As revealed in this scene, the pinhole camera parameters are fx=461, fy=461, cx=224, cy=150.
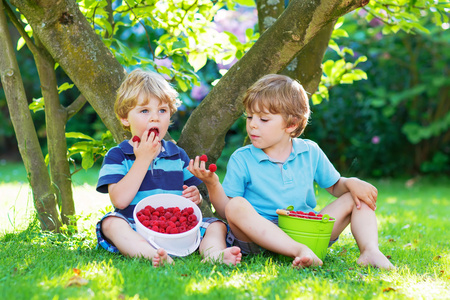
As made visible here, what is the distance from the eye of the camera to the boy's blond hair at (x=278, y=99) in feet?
7.66

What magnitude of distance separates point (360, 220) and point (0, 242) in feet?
6.01

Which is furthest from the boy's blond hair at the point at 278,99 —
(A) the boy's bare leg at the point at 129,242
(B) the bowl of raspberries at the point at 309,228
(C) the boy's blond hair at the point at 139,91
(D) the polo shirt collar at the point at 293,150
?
(A) the boy's bare leg at the point at 129,242

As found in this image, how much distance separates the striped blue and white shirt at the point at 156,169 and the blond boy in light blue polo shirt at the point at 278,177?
Answer: 0.83ft

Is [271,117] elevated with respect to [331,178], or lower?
elevated

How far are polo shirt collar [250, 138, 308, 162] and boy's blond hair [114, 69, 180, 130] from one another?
512mm

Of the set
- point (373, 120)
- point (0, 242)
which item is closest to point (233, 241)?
point (0, 242)

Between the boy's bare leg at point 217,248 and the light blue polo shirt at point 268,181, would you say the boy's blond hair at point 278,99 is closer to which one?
the light blue polo shirt at point 268,181

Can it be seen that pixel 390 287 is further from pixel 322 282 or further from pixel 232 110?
pixel 232 110

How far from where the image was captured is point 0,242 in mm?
2365

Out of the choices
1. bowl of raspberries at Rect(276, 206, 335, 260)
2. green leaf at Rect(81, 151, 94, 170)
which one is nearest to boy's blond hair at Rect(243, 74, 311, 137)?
bowl of raspberries at Rect(276, 206, 335, 260)

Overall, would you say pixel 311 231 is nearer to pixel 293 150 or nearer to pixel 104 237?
pixel 293 150

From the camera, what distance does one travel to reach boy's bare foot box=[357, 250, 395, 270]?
2102 mm

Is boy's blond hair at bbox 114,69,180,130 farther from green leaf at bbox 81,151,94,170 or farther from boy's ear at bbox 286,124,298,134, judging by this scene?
boy's ear at bbox 286,124,298,134

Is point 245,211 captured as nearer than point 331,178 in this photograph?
Yes
